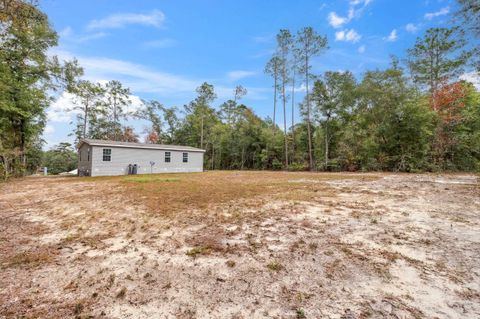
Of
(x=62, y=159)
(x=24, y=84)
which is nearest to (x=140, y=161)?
(x=24, y=84)

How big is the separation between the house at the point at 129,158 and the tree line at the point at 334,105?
Result: 3.33m

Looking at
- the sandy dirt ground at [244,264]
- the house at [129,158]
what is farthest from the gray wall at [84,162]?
the sandy dirt ground at [244,264]

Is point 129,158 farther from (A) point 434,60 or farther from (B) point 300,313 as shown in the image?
(A) point 434,60

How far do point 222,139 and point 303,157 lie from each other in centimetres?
1031

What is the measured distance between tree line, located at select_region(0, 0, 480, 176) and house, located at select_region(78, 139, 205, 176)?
10.9ft

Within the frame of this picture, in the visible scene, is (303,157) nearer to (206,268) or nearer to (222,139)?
(222,139)

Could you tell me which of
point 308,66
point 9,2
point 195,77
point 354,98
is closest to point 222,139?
point 195,77

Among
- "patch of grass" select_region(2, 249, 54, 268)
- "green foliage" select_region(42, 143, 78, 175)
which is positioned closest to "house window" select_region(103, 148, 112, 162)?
"patch of grass" select_region(2, 249, 54, 268)

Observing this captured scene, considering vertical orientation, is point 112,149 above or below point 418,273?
above

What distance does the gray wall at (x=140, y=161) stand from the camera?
45.0 ft

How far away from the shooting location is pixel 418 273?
2.00m

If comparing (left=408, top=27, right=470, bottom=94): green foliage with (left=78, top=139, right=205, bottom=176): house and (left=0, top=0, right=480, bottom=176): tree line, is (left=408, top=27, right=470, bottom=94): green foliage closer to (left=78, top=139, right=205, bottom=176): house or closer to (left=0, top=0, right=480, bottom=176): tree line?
(left=0, top=0, right=480, bottom=176): tree line

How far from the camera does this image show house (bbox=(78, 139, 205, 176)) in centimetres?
1370

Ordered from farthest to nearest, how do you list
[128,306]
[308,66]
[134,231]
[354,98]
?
[308,66], [354,98], [134,231], [128,306]
